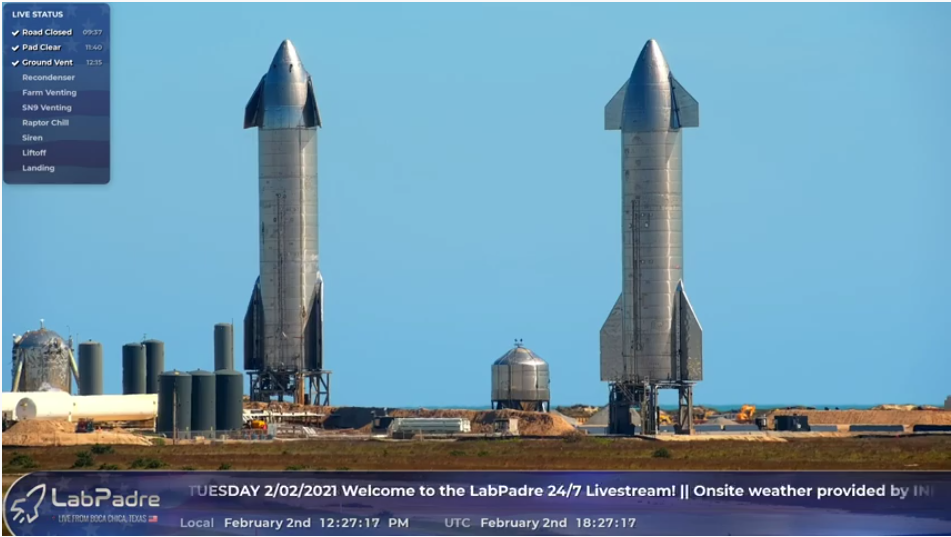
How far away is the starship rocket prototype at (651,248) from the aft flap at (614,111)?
0.04 m

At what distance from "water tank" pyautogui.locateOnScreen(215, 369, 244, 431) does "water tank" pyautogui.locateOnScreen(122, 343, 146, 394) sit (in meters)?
29.0

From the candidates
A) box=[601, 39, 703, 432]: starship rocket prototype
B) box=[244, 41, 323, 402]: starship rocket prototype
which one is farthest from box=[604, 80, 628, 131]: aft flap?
box=[244, 41, 323, 402]: starship rocket prototype

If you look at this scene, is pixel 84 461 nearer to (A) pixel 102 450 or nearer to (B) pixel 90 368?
(A) pixel 102 450

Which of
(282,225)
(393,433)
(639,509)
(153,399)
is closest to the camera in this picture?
(639,509)

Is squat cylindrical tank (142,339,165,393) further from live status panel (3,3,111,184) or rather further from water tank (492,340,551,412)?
live status panel (3,3,111,184)

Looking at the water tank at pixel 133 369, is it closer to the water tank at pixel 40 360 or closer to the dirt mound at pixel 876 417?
the water tank at pixel 40 360

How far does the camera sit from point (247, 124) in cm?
8606

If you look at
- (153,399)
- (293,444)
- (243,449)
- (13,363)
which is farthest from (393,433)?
(13,363)

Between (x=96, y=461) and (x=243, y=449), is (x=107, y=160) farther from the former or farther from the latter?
(x=243, y=449)

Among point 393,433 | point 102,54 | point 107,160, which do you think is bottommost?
point 393,433

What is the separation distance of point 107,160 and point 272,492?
7.37 metres

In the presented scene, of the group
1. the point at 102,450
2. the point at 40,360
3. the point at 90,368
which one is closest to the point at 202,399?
the point at 102,450

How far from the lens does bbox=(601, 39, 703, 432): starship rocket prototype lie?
7144cm

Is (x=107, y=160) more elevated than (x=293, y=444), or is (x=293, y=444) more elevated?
(x=107, y=160)
